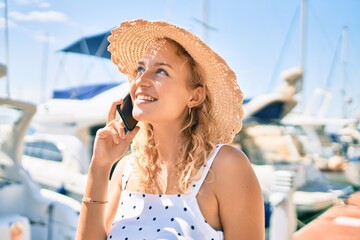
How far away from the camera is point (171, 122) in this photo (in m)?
1.08

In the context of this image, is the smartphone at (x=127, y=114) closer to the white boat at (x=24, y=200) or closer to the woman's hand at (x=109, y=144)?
the woman's hand at (x=109, y=144)

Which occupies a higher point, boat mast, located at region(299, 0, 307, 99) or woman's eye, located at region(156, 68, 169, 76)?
woman's eye, located at region(156, 68, 169, 76)

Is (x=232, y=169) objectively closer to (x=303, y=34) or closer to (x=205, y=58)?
(x=205, y=58)

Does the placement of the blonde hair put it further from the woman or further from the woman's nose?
the woman's nose

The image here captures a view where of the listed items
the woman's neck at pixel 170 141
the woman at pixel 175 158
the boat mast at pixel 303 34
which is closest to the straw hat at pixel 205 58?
the woman at pixel 175 158

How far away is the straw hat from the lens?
42.3 inches

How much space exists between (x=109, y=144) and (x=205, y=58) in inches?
13.4

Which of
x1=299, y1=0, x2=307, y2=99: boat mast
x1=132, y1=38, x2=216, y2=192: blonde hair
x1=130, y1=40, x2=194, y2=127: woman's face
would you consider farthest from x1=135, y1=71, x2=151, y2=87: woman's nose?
x1=299, y1=0, x2=307, y2=99: boat mast

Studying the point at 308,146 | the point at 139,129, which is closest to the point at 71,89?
the point at 308,146

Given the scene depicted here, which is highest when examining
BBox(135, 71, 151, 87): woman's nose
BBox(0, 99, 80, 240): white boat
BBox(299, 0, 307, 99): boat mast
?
BBox(135, 71, 151, 87): woman's nose

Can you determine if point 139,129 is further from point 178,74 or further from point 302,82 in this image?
point 302,82

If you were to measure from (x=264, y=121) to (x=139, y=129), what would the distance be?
402 cm

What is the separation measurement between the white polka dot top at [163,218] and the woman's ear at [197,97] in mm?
143

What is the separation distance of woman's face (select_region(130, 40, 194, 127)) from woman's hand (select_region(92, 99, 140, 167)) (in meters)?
0.10
